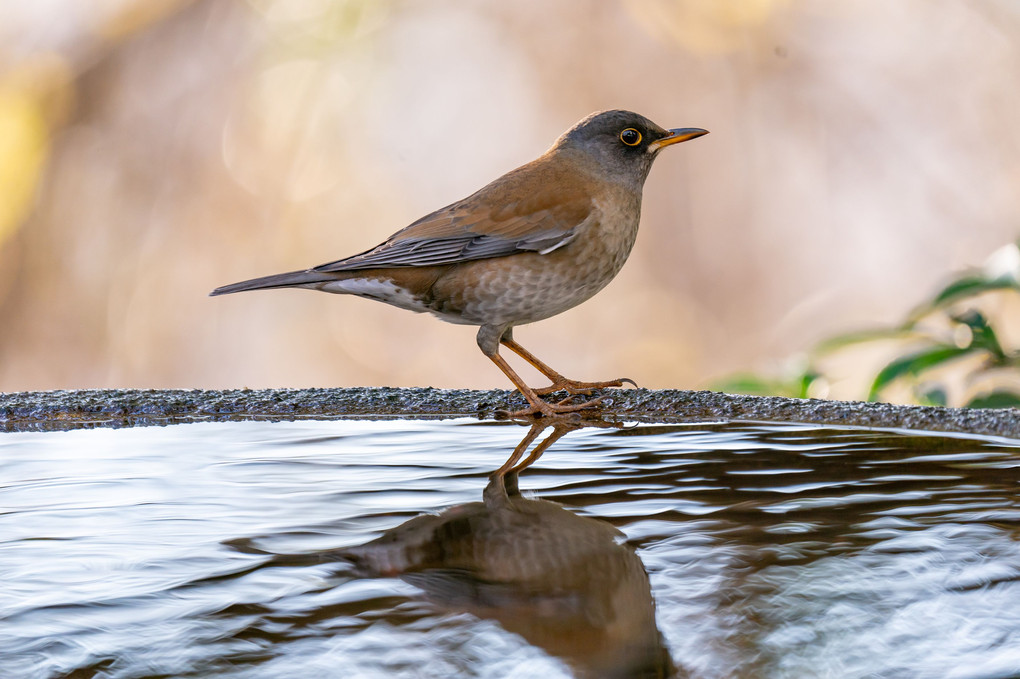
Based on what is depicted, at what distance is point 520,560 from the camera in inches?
65.3

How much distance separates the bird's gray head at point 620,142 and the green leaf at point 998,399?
176 cm

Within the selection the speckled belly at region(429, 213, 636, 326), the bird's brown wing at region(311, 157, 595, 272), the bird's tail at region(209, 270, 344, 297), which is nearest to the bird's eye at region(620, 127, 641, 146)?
the bird's brown wing at region(311, 157, 595, 272)

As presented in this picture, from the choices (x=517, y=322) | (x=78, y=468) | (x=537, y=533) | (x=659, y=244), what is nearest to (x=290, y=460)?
(x=78, y=468)

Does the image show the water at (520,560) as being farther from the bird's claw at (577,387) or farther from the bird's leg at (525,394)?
the bird's claw at (577,387)

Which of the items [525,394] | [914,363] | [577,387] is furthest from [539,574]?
[914,363]

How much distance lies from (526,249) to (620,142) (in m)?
0.62

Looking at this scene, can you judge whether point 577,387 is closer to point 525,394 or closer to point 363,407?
point 525,394

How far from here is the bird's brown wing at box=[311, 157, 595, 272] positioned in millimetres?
3367

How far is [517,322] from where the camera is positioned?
11.5ft

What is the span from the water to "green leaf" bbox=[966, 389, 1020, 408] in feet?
6.37

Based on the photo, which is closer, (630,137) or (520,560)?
(520,560)

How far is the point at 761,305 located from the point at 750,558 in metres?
6.23

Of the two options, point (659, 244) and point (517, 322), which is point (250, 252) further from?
point (517, 322)

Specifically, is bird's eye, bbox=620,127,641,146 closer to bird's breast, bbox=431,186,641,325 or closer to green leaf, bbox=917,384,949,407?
bird's breast, bbox=431,186,641,325
